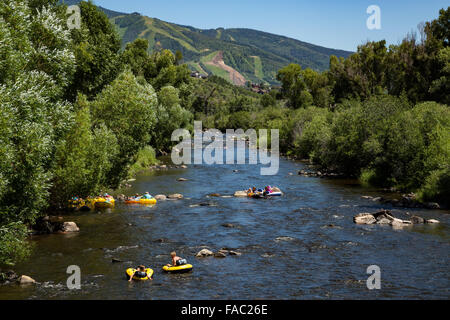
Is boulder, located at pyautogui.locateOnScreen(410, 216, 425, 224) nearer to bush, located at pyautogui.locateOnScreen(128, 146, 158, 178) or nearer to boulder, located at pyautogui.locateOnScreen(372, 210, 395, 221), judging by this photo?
boulder, located at pyautogui.locateOnScreen(372, 210, 395, 221)

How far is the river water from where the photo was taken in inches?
890

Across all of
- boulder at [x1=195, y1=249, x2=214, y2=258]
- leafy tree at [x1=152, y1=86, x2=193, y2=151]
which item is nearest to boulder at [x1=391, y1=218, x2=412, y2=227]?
boulder at [x1=195, y1=249, x2=214, y2=258]

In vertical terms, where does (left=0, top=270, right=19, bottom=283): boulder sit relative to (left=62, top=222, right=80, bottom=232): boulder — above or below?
below

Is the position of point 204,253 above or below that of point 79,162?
below

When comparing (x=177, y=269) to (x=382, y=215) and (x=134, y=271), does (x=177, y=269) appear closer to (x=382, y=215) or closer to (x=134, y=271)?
(x=134, y=271)

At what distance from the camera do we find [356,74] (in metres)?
87.4

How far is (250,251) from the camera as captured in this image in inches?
1143

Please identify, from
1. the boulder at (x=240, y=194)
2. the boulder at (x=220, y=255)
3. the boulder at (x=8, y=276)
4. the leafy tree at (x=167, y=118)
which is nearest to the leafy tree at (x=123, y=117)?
the boulder at (x=240, y=194)

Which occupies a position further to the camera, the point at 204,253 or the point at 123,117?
the point at 123,117

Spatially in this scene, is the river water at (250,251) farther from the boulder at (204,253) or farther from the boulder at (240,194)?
the boulder at (240,194)

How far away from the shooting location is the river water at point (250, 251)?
2261 centimetres

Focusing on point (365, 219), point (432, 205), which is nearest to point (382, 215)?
point (365, 219)

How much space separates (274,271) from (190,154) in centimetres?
6010
